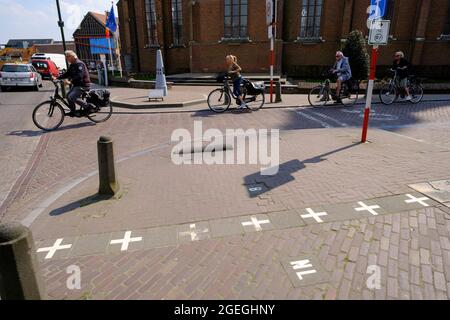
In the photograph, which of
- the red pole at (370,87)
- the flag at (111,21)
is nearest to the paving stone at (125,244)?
the red pole at (370,87)

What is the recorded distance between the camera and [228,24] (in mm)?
20141

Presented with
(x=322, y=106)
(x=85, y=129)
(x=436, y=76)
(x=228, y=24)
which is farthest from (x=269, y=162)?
(x=436, y=76)

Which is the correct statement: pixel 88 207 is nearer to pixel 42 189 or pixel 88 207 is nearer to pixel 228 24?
pixel 42 189

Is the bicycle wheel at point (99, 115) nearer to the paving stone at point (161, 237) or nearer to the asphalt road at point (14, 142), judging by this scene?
Answer: the asphalt road at point (14, 142)

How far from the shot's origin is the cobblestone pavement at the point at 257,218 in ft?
8.48

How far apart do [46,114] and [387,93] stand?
1137 centimetres

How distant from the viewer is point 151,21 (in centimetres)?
2333

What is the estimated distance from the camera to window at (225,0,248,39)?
19.8m

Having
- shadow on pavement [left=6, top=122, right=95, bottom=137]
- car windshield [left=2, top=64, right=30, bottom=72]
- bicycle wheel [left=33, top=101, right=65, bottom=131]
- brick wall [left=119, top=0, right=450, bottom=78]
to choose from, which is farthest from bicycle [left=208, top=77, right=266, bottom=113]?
car windshield [left=2, top=64, right=30, bottom=72]

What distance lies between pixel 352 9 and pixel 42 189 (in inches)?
838

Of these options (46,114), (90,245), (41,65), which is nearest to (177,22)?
(41,65)

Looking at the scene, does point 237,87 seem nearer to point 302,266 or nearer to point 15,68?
point 302,266

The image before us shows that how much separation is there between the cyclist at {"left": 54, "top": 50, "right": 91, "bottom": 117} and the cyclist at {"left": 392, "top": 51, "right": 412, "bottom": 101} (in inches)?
407

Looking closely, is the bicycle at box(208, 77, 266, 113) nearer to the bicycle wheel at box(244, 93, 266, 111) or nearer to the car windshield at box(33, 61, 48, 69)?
the bicycle wheel at box(244, 93, 266, 111)
